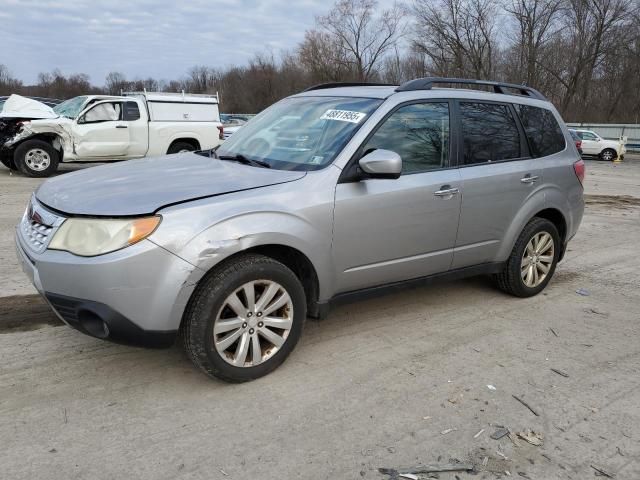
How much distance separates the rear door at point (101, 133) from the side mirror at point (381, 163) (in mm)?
10567

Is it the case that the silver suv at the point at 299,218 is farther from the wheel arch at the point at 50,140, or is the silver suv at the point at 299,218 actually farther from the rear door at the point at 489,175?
the wheel arch at the point at 50,140

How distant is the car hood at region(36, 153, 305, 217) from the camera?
3.00m

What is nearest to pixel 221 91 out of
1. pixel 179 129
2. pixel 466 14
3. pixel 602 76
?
pixel 466 14

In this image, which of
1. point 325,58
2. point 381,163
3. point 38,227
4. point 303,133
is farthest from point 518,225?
point 325,58

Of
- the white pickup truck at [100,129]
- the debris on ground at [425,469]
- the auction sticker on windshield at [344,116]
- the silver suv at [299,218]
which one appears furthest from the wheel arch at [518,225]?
the white pickup truck at [100,129]

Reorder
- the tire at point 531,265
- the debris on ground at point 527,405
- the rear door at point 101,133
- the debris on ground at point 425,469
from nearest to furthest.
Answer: the debris on ground at point 425,469
the debris on ground at point 527,405
the tire at point 531,265
the rear door at point 101,133

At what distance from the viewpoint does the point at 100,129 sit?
1246cm

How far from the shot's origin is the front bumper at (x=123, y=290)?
111 inches

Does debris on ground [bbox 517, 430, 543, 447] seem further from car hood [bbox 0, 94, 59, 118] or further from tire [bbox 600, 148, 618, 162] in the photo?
tire [bbox 600, 148, 618, 162]

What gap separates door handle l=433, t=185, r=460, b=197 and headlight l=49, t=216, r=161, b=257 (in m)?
2.05

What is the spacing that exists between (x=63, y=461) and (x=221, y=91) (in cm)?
8784

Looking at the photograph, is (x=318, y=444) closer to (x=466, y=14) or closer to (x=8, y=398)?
(x=8, y=398)

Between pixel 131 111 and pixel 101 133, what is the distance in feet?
3.11

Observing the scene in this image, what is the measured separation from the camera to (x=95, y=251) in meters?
2.85
